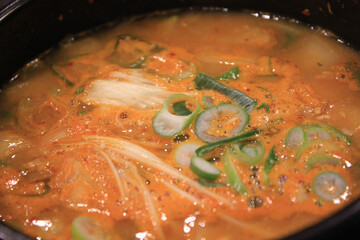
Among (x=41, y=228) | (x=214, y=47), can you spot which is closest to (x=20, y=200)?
(x=41, y=228)

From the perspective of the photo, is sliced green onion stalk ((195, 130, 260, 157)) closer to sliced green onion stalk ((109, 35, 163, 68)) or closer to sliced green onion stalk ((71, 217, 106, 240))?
sliced green onion stalk ((71, 217, 106, 240))

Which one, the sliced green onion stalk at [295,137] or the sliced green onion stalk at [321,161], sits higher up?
the sliced green onion stalk at [295,137]

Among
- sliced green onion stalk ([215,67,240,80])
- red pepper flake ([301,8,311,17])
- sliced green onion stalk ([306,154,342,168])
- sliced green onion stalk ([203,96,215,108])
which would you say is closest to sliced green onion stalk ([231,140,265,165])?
sliced green onion stalk ([306,154,342,168])

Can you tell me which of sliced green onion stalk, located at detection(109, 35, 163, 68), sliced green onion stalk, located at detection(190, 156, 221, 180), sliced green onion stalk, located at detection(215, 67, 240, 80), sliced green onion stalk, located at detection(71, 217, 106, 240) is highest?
sliced green onion stalk, located at detection(109, 35, 163, 68)

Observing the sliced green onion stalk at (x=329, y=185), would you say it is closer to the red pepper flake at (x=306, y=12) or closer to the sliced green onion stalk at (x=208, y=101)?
the sliced green onion stalk at (x=208, y=101)

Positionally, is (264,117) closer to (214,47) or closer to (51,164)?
(214,47)

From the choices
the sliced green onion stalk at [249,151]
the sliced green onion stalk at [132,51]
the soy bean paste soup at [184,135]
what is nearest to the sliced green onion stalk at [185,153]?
the soy bean paste soup at [184,135]

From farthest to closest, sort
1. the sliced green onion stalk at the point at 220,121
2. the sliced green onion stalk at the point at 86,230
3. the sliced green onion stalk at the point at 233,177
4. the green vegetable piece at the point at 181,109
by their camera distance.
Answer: the green vegetable piece at the point at 181,109
the sliced green onion stalk at the point at 220,121
the sliced green onion stalk at the point at 233,177
the sliced green onion stalk at the point at 86,230
